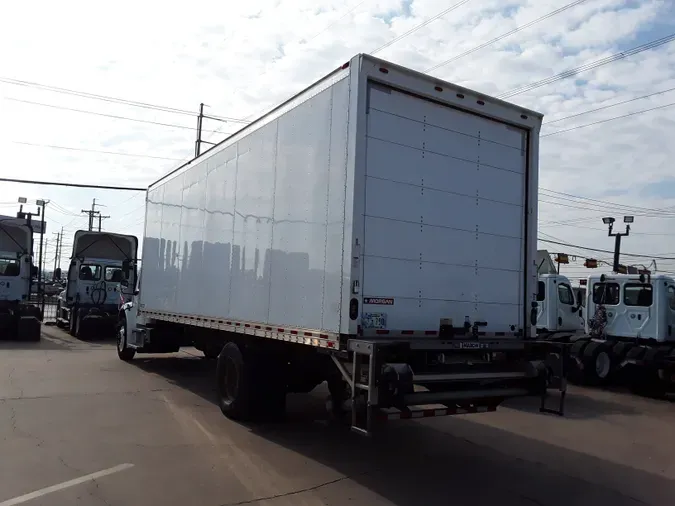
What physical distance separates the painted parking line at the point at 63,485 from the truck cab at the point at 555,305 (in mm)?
13580

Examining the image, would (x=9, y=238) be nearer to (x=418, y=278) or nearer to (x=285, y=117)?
(x=285, y=117)

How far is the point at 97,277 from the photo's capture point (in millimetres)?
23625

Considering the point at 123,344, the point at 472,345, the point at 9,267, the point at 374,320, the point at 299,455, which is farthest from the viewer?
the point at 9,267

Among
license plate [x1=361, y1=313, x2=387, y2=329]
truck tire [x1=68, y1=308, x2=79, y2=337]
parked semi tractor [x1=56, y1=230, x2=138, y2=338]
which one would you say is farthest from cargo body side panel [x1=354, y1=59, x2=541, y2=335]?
truck tire [x1=68, y1=308, x2=79, y2=337]

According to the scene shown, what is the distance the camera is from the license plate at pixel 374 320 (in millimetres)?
6137

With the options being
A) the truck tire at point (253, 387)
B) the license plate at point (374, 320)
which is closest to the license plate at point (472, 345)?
the license plate at point (374, 320)

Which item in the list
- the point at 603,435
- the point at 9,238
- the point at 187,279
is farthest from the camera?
the point at 9,238

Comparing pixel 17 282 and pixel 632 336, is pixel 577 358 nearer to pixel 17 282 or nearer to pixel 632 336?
pixel 632 336

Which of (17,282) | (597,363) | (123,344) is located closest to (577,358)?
(597,363)

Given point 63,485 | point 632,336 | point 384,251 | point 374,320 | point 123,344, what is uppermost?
point 384,251

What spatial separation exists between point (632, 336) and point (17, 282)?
20.1 metres

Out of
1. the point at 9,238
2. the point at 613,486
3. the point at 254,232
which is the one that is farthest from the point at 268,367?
the point at 9,238

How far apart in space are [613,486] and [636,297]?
9.97 m

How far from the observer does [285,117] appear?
25.2ft
